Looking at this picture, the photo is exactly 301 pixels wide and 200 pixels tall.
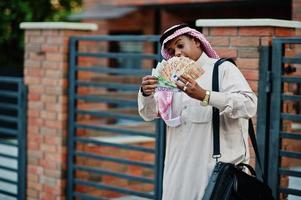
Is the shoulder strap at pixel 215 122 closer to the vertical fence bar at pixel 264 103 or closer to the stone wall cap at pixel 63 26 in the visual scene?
the vertical fence bar at pixel 264 103

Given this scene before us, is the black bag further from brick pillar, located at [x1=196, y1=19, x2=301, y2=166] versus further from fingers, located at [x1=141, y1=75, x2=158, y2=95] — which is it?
brick pillar, located at [x1=196, y1=19, x2=301, y2=166]

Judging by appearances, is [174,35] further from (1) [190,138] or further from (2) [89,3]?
(2) [89,3]

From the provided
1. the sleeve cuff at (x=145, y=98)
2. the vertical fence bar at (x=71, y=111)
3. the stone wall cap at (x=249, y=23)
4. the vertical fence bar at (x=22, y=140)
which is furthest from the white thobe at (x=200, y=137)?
the vertical fence bar at (x=22, y=140)

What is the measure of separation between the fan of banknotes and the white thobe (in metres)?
0.13

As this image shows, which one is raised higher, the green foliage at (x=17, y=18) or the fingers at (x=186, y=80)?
the green foliage at (x=17, y=18)

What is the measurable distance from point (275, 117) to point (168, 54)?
1238mm

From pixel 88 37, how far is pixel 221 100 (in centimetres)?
291

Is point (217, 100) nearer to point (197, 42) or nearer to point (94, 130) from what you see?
point (197, 42)

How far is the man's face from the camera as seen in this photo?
384 centimetres

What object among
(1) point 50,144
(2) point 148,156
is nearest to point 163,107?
(1) point 50,144

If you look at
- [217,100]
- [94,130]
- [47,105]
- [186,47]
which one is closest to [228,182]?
[217,100]

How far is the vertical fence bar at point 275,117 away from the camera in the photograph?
15.6 ft

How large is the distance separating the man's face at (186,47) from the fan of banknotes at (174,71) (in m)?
0.10

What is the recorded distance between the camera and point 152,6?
1290cm
